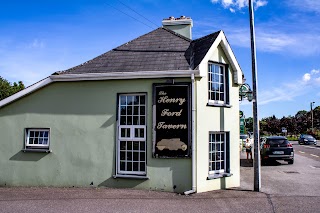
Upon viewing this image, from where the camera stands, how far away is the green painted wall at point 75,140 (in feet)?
34.2

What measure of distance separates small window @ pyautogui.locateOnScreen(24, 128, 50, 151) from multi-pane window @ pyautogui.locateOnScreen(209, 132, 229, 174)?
6144 millimetres

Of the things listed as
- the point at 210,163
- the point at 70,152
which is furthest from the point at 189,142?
the point at 70,152

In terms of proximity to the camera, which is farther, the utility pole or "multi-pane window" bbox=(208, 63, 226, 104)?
"multi-pane window" bbox=(208, 63, 226, 104)

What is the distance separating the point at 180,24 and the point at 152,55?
397 centimetres

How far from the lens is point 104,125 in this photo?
10.9m

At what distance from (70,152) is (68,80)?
2.70 meters

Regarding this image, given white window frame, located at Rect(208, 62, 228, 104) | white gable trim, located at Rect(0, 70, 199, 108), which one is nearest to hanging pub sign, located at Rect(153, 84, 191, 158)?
white gable trim, located at Rect(0, 70, 199, 108)

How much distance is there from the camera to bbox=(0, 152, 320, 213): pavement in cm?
812

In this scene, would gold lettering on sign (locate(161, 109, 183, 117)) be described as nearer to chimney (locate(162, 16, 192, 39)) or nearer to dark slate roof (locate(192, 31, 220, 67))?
dark slate roof (locate(192, 31, 220, 67))

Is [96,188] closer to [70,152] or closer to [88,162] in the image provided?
[88,162]

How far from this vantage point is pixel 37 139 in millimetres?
11633

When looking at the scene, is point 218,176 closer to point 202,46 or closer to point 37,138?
point 202,46

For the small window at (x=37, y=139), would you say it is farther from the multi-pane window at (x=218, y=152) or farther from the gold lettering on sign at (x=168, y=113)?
the multi-pane window at (x=218, y=152)

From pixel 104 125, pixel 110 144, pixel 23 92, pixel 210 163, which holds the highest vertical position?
pixel 23 92
